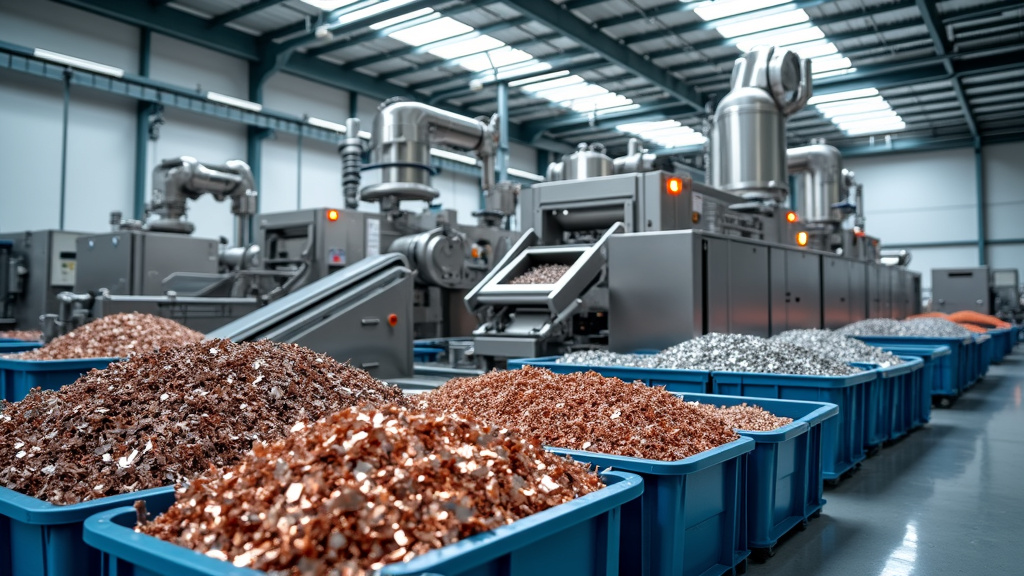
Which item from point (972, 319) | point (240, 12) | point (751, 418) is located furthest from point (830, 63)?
point (751, 418)

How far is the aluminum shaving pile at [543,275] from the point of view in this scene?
3.87 m

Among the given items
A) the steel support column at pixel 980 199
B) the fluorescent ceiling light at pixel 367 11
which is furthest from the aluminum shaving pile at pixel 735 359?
the steel support column at pixel 980 199

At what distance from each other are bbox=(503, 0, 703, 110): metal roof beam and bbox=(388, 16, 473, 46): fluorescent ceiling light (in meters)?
1.21

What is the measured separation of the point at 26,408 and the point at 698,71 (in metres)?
11.3

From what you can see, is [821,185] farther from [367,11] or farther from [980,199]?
[980,199]

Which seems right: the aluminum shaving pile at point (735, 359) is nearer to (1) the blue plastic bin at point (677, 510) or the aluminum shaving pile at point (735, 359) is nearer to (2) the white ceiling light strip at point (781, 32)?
(1) the blue plastic bin at point (677, 510)

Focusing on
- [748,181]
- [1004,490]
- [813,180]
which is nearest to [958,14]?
[813,180]

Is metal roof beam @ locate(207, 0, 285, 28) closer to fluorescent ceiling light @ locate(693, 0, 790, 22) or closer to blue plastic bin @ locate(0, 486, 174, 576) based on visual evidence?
fluorescent ceiling light @ locate(693, 0, 790, 22)

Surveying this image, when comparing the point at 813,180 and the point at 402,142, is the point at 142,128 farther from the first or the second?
the point at 813,180

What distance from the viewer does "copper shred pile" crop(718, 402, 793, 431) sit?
209 cm

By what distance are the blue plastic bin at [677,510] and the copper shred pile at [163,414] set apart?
62 cm

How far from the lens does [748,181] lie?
18.1ft

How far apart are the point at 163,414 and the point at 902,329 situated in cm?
587

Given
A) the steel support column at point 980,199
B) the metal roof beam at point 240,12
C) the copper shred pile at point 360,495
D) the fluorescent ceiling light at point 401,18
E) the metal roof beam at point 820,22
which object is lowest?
the copper shred pile at point 360,495
